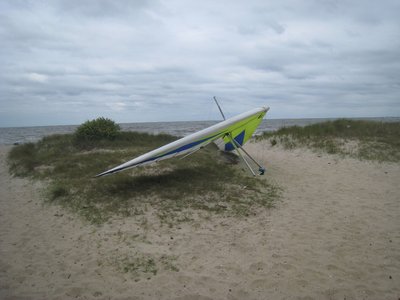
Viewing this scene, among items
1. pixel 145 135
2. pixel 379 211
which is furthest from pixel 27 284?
pixel 145 135

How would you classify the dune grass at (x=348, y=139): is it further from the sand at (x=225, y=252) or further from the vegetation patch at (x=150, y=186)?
the vegetation patch at (x=150, y=186)

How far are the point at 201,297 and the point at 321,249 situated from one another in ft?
7.40

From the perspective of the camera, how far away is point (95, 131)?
14820 millimetres

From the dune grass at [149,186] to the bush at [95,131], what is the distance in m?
2.16

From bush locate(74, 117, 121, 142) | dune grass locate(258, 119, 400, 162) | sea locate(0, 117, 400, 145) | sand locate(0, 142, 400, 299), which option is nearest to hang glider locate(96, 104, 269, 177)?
sand locate(0, 142, 400, 299)

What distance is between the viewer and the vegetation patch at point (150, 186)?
6.64m

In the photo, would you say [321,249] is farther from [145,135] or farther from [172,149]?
[145,135]

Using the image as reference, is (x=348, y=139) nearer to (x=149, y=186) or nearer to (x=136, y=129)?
(x=149, y=186)

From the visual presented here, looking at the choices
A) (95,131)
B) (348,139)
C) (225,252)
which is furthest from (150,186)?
(348,139)

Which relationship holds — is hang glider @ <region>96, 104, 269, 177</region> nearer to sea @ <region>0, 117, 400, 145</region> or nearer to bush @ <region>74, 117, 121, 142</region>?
bush @ <region>74, 117, 121, 142</region>

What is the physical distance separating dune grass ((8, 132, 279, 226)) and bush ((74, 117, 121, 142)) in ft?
7.09

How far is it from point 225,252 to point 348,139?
1058 cm

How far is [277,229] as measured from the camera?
5520 millimetres

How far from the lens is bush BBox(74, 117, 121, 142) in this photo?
14.6 metres
